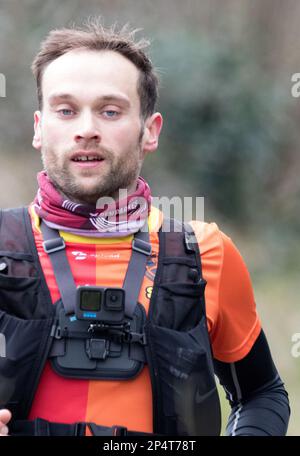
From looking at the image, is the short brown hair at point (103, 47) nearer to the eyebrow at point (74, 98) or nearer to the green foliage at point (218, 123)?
the eyebrow at point (74, 98)

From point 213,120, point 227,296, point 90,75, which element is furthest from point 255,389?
point 213,120

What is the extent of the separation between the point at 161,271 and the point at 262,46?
1051 centimetres

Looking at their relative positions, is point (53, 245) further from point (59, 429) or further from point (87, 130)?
point (59, 429)

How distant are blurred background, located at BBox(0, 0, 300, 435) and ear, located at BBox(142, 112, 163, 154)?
6.71 m

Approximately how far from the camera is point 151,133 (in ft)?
7.93

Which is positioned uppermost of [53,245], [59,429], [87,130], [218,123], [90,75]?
[218,123]

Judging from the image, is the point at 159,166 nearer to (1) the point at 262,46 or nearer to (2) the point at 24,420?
(1) the point at 262,46

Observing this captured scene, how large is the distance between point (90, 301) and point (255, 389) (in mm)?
659

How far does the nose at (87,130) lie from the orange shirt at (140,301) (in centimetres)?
26

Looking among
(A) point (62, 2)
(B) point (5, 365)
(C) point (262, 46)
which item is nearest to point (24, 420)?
(B) point (5, 365)

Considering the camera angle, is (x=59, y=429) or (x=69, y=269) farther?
(x=69, y=269)

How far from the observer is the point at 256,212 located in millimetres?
10938

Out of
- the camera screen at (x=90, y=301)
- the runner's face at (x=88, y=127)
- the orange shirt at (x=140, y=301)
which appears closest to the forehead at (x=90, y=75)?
the runner's face at (x=88, y=127)

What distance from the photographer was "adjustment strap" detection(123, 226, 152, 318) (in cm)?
210
